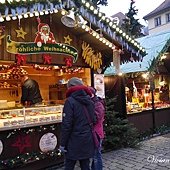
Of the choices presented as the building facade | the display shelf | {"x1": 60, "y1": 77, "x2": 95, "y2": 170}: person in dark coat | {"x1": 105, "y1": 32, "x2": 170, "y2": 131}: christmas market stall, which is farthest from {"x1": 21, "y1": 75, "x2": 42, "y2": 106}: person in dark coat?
the building facade

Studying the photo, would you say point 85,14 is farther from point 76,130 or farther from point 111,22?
point 76,130

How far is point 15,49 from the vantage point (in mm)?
6211

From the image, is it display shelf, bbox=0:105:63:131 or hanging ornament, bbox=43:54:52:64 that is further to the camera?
hanging ornament, bbox=43:54:52:64

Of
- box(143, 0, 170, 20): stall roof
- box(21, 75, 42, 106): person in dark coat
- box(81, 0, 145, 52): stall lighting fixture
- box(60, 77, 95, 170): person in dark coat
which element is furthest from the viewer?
box(143, 0, 170, 20): stall roof

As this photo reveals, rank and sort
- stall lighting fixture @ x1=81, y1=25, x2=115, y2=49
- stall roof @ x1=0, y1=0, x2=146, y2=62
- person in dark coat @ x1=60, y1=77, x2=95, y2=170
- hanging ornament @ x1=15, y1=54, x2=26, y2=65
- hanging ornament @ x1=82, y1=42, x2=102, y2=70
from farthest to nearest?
hanging ornament @ x1=82, y1=42, x2=102, y2=70 < stall lighting fixture @ x1=81, y1=25, x2=115, y2=49 < hanging ornament @ x1=15, y1=54, x2=26, y2=65 < stall roof @ x1=0, y1=0, x2=146, y2=62 < person in dark coat @ x1=60, y1=77, x2=95, y2=170

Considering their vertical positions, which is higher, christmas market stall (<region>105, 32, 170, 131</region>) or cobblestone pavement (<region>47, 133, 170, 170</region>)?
christmas market stall (<region>105, 32, 170, 131</region>)

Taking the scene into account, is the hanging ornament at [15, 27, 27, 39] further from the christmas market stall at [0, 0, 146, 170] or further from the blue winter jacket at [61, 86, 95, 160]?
the blue winter jacket at [61, 86, 95, 160]

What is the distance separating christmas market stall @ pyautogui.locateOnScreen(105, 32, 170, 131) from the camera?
389 inches

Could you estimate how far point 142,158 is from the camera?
7031 mm

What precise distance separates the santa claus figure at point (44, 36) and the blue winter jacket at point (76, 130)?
2.81m

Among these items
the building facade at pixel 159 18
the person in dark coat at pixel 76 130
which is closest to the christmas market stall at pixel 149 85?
the person in dark coat at pixel 76 130

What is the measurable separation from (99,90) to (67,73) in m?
2.49

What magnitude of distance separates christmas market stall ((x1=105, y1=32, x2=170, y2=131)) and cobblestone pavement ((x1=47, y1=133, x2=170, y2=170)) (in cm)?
159

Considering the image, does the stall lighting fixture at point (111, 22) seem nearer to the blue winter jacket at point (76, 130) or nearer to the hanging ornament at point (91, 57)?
the hanging ornament at point (91, 57)
